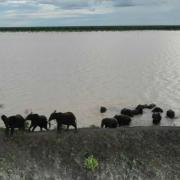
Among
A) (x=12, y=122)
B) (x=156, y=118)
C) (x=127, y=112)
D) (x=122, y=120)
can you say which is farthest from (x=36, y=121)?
(x=127, y=112)

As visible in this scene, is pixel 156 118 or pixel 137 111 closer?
pixel 156 118

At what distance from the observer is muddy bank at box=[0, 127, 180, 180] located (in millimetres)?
12523

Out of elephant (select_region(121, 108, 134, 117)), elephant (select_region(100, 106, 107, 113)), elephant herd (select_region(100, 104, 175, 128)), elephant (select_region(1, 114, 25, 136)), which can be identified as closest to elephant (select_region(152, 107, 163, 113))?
elephant herd (select_region(100, 104, 175, 128))

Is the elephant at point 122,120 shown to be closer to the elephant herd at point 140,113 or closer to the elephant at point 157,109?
the elephant herd at point 140,113

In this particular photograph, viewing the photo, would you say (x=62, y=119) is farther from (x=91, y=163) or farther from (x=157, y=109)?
(x=157, y=109)

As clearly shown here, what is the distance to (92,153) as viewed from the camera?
43.1 feet

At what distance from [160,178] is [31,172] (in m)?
3.74

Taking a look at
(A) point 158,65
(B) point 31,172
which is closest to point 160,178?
(B) point 31,172

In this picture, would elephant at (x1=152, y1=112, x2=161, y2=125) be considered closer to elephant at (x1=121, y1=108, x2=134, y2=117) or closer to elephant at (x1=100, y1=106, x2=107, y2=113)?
elephant at (x1=121, y1=108, x2=134, y2=117)

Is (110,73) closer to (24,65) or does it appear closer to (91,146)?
(24,65)

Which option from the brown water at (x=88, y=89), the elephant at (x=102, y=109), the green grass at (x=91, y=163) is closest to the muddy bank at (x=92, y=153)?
the green grass at (x=91, y=163)

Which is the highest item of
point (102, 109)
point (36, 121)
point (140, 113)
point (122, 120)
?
point (36, 121)

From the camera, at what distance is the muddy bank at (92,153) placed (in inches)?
493

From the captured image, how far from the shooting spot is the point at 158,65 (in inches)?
2372
